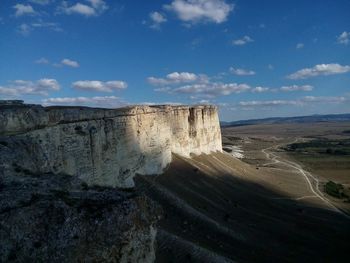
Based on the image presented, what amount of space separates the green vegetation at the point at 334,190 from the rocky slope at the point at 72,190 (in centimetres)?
2840

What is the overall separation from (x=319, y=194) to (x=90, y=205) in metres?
44.2

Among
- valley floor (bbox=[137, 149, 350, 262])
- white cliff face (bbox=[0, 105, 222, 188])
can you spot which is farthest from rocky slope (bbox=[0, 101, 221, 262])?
valley floor (bbox=[137, 149, 350, 262])

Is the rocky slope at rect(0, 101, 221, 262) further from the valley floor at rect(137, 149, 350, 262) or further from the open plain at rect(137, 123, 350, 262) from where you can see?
the open plain at rect(137, 123, 350, 262)

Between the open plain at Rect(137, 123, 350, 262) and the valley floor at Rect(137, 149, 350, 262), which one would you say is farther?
the open plain at Rect(137, 123, 350, 262)

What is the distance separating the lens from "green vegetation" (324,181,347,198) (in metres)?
49.5

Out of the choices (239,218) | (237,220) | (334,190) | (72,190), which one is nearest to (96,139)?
(237,220)

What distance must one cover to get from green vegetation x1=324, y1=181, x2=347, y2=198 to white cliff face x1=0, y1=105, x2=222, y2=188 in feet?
65.3

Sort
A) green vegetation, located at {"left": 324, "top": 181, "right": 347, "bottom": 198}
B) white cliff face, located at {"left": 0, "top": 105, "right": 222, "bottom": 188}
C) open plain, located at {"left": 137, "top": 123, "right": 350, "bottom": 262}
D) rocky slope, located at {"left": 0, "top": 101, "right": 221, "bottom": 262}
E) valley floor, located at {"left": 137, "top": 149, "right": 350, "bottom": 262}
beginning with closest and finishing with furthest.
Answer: rocky slope, located at {"left": 0, "top": 101, "right": 221, "bottom": 262} → white cliff face, located at {"left": 0, "top": 105, "right": 222, "bottom": 188} → valley floor, located at {"left": 137, "top": 149, "right": 350, "bottom": 262} → open plain, located at {"left": 137, "top": 123, "right": 350, "bottom": 262} → green vegetation, located at {"left": 324, "top": 181, "right": 347, "bottom": 198}

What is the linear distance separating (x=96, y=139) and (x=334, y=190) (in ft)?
123

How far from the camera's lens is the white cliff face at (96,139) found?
61.4 ft

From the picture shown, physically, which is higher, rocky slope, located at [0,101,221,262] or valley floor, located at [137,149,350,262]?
rocky slope, located at [0,101,221,262]

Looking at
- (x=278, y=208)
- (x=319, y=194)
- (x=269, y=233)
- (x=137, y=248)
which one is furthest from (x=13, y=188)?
(x=319, y=194)

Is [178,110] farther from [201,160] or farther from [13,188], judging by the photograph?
[13,188]

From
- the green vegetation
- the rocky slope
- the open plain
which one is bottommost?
the green vegetation
